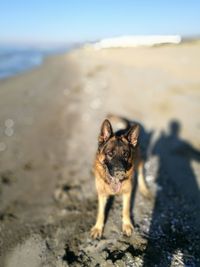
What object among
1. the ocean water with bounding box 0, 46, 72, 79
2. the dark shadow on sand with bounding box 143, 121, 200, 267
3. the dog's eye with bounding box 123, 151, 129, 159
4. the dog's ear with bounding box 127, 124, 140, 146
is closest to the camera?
the dog's eye with bounding box 123, 151, 129, 159

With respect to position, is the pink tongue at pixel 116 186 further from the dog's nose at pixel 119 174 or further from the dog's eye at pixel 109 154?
the dog's eye at pixel 109 154

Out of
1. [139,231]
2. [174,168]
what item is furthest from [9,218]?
[174,168]

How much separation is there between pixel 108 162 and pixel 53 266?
6.58 feet

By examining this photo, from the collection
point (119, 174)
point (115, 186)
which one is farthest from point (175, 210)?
point (119, 174)

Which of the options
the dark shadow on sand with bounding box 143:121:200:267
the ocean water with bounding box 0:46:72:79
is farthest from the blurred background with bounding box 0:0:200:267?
the ocean water with bounding box 0:46:72:79

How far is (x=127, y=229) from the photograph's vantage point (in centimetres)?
680

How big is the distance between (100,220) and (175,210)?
1.70 meters

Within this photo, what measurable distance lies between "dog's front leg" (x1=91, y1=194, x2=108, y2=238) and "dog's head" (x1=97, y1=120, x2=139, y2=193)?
525 mm

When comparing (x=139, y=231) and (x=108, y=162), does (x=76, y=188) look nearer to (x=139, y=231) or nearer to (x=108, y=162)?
(x=139, y=231)

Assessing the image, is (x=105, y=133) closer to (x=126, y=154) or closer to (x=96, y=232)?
(x=126, y=154)

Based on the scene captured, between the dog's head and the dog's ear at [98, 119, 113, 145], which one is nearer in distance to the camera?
the dog's head

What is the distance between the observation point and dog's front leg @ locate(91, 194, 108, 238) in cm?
675

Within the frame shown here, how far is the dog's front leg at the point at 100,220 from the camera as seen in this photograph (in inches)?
266

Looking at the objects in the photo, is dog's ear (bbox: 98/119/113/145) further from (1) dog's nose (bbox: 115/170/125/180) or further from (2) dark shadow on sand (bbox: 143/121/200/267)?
(2) dark shadow on sand (bbox: 143/121/200/267)
